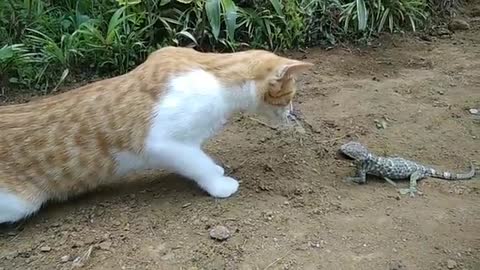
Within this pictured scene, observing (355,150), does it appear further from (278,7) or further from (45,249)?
(278,7)

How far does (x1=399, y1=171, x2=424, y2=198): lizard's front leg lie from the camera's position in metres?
3.07

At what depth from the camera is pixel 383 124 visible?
3725 millimetres

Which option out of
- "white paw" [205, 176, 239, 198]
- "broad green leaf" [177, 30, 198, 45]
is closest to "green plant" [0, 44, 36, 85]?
"broad green leaf" [177, 30, 198, 45]

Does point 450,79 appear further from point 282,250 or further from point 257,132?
point 282,250

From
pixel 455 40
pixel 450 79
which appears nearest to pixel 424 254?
pixel 450 79

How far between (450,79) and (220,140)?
1.67 metres

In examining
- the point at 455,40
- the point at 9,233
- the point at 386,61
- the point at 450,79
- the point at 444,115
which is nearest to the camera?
the point at 9,233

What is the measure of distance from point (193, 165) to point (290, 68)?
0.61 meters

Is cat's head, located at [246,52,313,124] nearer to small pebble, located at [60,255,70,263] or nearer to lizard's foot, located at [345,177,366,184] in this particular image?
lizard's foot, located at [345,177,366,184]

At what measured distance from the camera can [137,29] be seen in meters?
4.45

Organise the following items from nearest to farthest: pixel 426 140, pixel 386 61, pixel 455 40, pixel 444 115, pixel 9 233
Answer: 1. pixel 9 233
2. pixel 426 140
3. pixel 444 115
4. pixel 386 61
5. pixel 455 40

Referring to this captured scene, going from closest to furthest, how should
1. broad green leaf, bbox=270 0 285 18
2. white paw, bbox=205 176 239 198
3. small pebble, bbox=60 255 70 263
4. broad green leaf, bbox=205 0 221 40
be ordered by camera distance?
small pebble, bbox=60 255 70 263
white paw, bbox=205 176 239 198
broad green leaf, bbox=205 0 221 40
broad green leaf, bbox=270 0 285 18

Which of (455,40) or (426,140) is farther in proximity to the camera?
(455,40)

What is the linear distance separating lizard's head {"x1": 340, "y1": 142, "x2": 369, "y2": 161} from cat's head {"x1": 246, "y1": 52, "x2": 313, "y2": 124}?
0.43 meters
